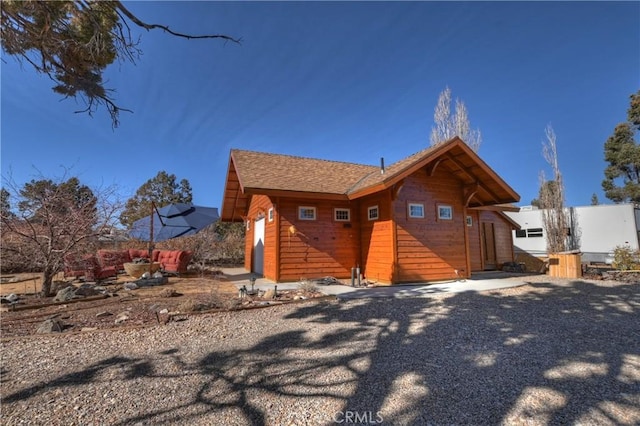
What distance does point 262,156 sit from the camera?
462 inches

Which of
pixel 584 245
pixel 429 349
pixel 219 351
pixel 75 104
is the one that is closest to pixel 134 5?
pixel 75 104

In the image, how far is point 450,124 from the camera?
69.1 ft

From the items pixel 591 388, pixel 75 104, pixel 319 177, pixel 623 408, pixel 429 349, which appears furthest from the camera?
pixel 319 177

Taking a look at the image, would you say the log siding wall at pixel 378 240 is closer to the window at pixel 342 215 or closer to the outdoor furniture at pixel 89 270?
the window at pixel 342 215

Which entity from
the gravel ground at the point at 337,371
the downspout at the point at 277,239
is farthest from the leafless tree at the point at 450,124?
the gravel ground at the point at 337,371

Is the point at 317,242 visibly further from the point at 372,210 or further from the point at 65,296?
the point at 65,296

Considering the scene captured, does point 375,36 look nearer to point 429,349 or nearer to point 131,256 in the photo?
point 429,349

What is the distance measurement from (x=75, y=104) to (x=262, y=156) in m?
8.51

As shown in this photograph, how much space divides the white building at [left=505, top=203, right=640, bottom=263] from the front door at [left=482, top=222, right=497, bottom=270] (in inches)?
207

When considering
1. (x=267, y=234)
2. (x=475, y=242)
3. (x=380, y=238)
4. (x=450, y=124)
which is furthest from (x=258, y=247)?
(x=450, y=124)

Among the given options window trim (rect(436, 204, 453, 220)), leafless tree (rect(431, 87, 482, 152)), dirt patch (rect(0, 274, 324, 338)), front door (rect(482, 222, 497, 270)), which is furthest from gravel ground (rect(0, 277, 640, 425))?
leafless tree (rect(431, 87, 482, 152))

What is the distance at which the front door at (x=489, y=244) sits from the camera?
531 inches

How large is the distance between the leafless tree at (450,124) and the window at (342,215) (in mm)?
13575

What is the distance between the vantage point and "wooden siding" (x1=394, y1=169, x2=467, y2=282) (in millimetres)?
8812
